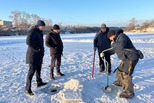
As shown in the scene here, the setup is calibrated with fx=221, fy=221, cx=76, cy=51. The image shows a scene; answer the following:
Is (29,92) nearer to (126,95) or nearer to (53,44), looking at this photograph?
(53,44)

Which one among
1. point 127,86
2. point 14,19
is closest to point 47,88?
point 127,86

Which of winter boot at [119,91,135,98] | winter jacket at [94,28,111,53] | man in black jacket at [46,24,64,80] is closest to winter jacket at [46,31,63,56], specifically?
man in black jacket at [46,24,64,80]

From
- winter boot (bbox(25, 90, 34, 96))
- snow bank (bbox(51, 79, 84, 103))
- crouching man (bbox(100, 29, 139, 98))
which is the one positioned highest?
crouching man (bbox(100, 29, 139, 98))

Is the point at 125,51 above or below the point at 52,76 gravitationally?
above

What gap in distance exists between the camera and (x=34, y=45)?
547 centimetres

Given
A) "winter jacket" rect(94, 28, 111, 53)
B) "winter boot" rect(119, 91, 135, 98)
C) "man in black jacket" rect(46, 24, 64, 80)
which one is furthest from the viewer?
"winter jacket" rect(94, 28, 111, 53)

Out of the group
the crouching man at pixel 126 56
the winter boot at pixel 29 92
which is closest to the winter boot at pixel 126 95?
the crouching man at pixel 126 56

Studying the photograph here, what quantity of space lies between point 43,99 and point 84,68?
356 cm

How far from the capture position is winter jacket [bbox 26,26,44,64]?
213 inches

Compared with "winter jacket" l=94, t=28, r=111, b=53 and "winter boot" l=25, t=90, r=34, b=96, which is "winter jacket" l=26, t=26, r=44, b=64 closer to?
"winter boot" l=25, t=90, r=34, b=96

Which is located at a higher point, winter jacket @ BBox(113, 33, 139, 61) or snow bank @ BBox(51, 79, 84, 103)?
winter jacket @ BBox(113, 33, 139, 61)

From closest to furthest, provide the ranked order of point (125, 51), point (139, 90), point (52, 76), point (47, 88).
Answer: point (125, 51), point (139, 90), point (47, 88), point (52, 76)

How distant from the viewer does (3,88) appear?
602cm

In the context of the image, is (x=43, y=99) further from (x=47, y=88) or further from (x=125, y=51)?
(x=125, y=51)
